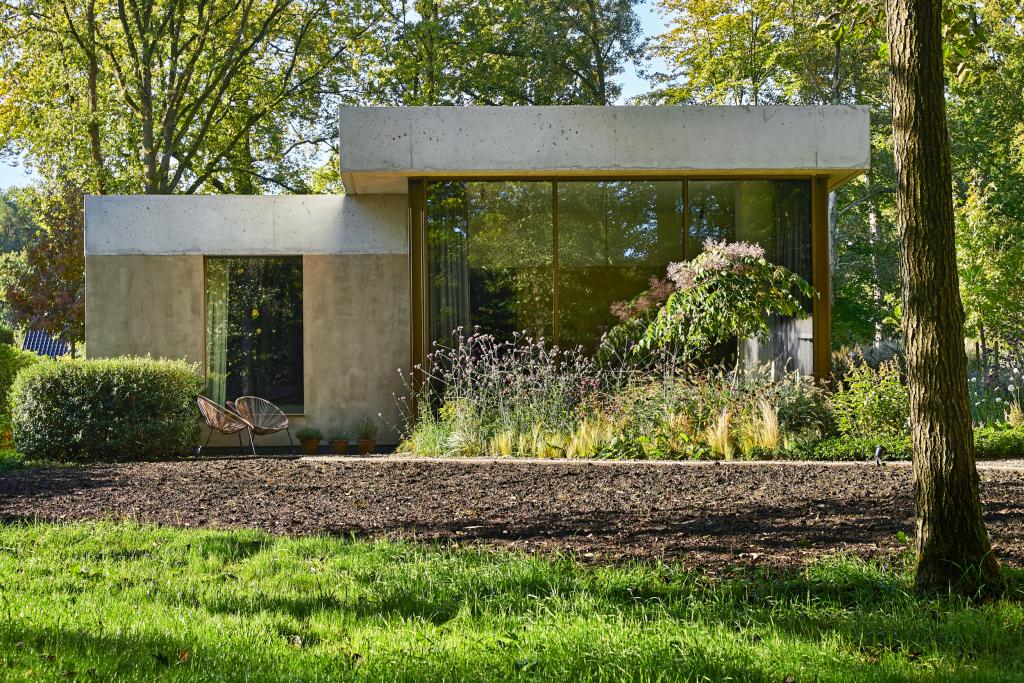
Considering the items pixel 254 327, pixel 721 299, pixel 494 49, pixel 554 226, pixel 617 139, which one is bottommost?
pixel 254 327

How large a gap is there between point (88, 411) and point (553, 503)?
555 cm

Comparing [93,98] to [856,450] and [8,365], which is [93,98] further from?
[856,450]

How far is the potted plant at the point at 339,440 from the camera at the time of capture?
36.5 ft

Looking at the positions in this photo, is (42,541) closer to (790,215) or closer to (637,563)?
(637,563)

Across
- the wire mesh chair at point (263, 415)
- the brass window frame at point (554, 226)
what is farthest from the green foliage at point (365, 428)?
the brass window frame at point (554, 226)

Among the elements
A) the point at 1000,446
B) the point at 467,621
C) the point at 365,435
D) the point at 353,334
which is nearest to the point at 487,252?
the point at 353,334

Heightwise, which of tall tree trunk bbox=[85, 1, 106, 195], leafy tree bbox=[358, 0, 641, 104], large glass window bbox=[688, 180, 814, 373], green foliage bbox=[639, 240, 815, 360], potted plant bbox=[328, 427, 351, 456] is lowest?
potted plant bbox=[328, 427, 351, 456]

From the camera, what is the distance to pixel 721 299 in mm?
9398

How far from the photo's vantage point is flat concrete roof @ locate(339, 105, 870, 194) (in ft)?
33.3

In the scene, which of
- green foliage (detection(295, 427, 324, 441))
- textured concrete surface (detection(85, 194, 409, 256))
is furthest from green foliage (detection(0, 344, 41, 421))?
green foliage (detection(295, 427, 324, 441))

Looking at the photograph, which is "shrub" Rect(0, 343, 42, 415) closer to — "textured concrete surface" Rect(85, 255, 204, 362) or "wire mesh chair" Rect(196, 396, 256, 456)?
"textured concrete surface" Rect(85, 255, 204, 362)

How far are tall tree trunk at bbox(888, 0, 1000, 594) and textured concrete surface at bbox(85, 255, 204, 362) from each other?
32.2 feet

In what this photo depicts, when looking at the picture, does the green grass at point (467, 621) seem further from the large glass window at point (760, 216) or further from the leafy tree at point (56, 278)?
the leafy tree at point (56, 278)

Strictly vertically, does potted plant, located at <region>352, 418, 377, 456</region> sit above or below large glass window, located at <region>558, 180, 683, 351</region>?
below
